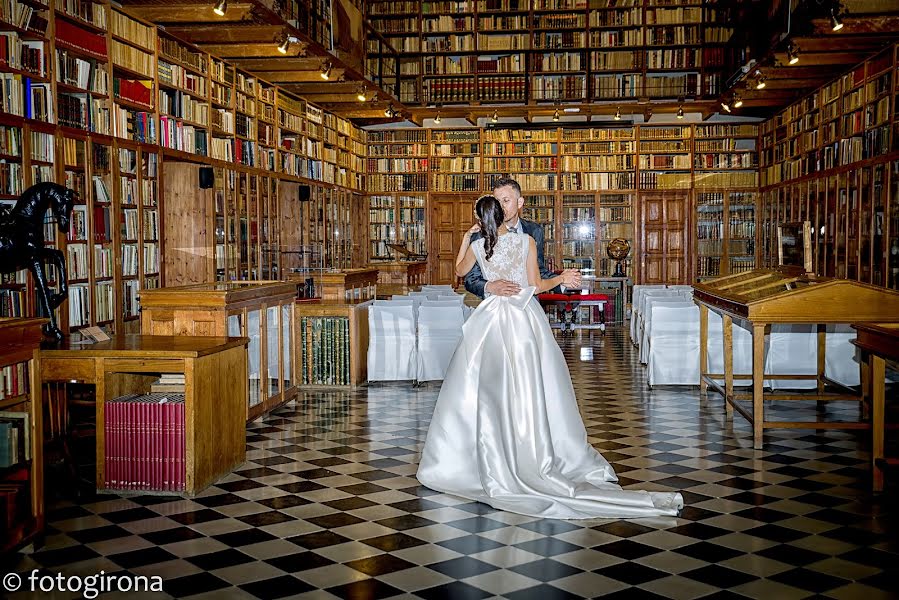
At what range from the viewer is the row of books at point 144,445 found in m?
4.52

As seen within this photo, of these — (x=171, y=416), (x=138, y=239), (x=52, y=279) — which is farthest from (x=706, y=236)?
(x=171, y=416)

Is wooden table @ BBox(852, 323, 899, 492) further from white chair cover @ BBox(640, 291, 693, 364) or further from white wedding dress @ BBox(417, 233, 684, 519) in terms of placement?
white chair cover @ BBox(640, 291, 693, 364)

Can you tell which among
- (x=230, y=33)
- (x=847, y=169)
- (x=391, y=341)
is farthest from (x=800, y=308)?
(x=230, y=33)

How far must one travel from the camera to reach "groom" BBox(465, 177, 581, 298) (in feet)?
15.1

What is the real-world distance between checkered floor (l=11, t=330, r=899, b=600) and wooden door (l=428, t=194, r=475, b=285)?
10494mm

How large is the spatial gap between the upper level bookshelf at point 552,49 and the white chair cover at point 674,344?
7.63 metres

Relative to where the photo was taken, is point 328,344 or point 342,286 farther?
point 342,286

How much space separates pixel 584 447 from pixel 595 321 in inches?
420

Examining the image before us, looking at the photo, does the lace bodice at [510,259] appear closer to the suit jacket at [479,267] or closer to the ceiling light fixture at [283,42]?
the suit jacket at [479,267]

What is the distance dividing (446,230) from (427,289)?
5969 mm

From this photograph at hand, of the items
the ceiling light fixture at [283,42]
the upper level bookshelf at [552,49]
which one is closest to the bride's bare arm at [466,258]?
the ceiling light fixture at [283,42]

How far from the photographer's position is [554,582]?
11.0 ft

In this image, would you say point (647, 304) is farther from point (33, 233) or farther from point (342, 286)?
point (33, 233)

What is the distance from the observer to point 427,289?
34.5 feet
